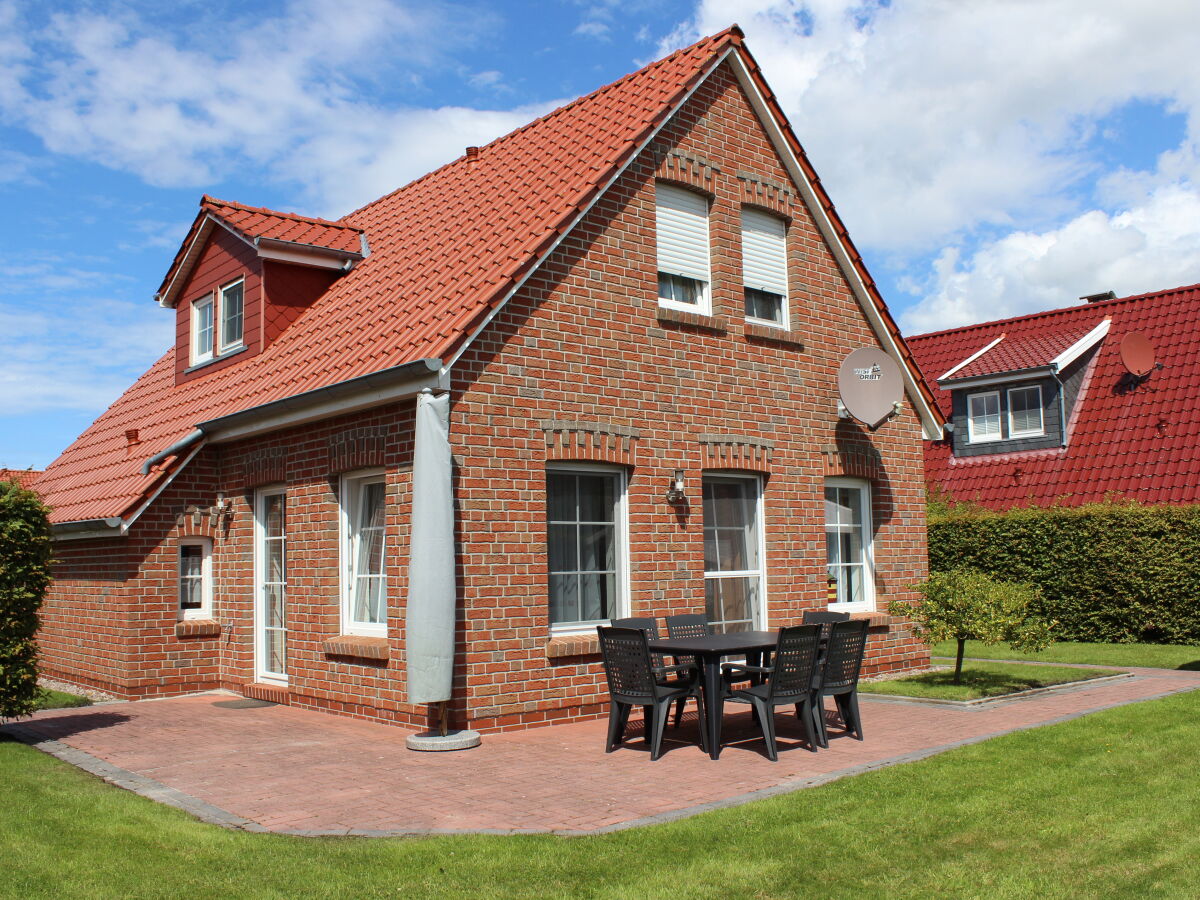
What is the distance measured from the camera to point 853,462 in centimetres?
1406

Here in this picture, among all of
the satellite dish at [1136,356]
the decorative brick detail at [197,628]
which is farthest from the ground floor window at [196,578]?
the satellite dish at [1136,356]

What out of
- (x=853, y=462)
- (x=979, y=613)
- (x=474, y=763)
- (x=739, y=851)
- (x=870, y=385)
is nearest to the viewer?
(x=739, y=851)

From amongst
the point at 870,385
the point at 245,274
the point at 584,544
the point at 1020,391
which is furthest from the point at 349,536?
the point at 1020,391

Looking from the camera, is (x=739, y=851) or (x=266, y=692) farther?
(x=266, y=692)

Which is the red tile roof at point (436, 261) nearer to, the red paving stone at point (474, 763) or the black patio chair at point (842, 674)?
the red paving stone at point (474, 763)

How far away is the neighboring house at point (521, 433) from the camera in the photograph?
1029 cm

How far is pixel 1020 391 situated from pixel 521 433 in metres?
15.1

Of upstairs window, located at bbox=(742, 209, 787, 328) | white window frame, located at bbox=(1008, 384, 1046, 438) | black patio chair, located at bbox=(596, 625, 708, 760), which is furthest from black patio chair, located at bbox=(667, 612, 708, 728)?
white window frame, located at bbox=(1008, 384, 1046, 438)

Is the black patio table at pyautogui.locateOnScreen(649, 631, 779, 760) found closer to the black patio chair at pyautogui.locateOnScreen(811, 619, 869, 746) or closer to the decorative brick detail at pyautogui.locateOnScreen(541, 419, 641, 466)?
the black patio chair at pyautogui.locateOnScreen(811, 619, 869, 746)

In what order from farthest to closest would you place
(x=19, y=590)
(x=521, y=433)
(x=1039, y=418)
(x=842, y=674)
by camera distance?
(x=1039, y=418) < (x=521, y=433) < (x=19, y=590) < (x=842, y=674)

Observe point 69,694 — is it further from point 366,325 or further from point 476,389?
point 476,389

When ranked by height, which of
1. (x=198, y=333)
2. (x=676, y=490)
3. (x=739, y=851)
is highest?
(x=198, y=333)

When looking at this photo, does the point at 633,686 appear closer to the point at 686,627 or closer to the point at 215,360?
the point at 686,627

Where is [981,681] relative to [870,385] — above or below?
below
